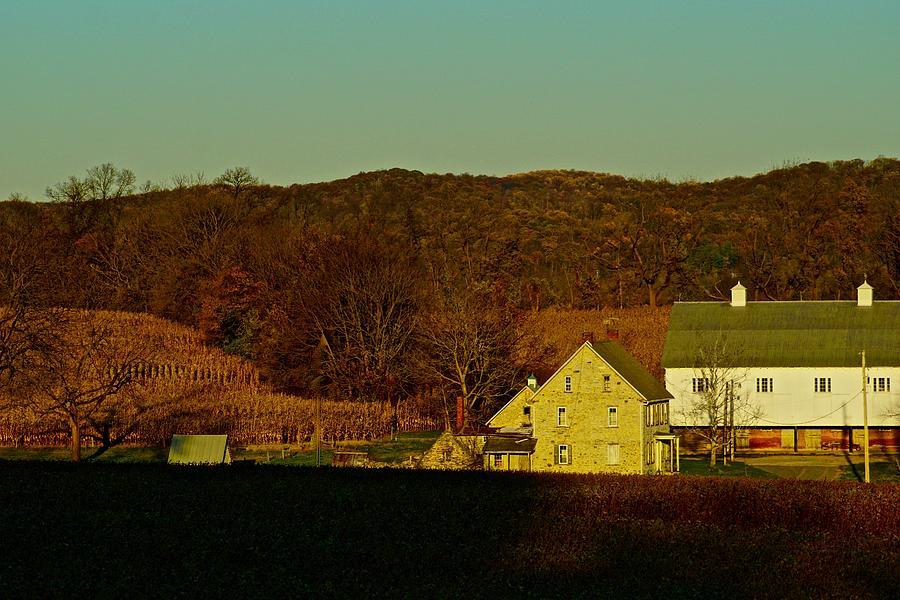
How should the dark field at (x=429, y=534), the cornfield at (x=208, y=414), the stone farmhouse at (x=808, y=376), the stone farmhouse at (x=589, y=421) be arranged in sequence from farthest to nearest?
the stone farmhouse at (x=808, y=376) → the cornfield at (x=208, y=414) → the stone farmhouse at (x=589, y=421) → the dark field at (x=429, y=534)

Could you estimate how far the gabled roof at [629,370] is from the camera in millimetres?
61312

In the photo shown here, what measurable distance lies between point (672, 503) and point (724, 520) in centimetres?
223

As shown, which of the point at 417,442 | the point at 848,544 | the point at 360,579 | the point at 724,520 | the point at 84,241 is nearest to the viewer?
the point at 360,579

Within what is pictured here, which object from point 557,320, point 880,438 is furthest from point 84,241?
point 880,438

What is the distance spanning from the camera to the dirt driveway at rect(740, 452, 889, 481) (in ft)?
199

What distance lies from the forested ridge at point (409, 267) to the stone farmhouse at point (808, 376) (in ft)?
37.9

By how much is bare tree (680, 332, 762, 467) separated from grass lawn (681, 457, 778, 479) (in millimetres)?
2929

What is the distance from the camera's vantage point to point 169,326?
103 meters

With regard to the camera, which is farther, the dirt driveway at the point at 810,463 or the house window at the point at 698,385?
the house window at the point at 698,385

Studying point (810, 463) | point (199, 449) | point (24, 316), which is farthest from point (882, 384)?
point (24, 316)

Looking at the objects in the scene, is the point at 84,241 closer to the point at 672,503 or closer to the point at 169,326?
the point at 169,326

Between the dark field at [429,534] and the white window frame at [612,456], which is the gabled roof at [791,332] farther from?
the dark field at [429,534]

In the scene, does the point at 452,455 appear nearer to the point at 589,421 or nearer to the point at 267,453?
the point at 589,421

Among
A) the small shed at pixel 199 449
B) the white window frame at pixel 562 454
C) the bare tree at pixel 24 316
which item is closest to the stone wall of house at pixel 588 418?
the white window frame at pixel 562 454
